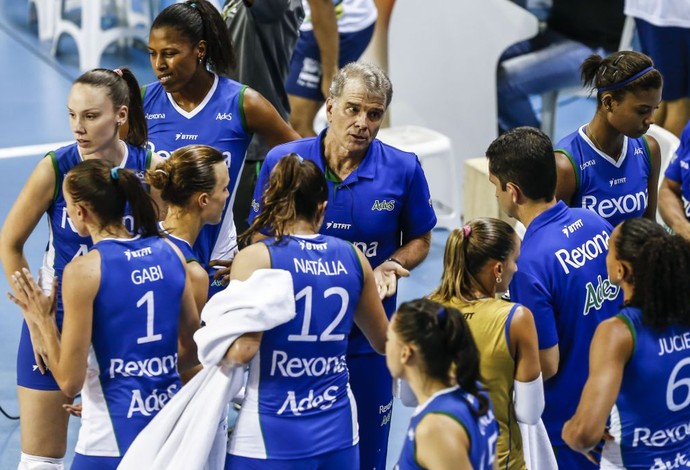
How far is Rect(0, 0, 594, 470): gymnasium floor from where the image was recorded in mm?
5726

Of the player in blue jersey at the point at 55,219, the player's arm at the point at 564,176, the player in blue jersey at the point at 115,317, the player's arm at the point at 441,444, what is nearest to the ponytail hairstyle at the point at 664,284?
the player's arm at the point at 441,444

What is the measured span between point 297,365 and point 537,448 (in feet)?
3.04

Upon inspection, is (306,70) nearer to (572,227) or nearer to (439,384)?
(572,227)

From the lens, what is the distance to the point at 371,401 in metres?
4.25

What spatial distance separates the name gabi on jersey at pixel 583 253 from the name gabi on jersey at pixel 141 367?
1315mm

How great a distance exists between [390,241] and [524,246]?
0.53m

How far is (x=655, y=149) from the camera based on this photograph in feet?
15.6

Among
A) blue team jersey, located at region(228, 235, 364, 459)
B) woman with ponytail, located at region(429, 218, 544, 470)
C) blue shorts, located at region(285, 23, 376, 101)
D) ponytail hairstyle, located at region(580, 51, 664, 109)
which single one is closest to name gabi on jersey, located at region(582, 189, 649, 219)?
ponytail hairstyle, located at region(580, 51, 664, 109)

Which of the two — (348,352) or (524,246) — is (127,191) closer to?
(348,352)

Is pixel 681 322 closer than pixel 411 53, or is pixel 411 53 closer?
pixel 681 322

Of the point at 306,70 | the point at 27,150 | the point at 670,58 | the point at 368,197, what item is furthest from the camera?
the point at 27,150

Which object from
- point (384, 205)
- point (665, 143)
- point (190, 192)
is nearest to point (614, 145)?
point (384, 205)

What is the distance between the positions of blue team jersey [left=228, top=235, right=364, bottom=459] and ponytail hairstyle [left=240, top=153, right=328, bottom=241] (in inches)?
2.6

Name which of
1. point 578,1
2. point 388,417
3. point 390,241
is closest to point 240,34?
point 390,241
